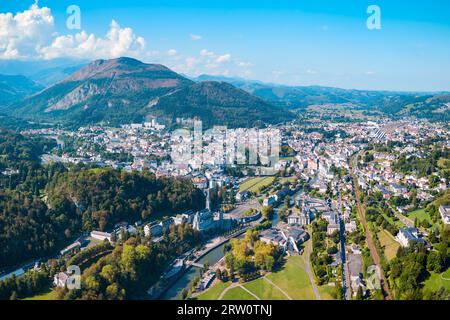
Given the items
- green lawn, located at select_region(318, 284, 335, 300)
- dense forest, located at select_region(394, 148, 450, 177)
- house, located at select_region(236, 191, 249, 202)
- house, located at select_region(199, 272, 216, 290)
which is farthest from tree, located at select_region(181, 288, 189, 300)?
dense forest, located at select_region(394, 148, 450, 177)

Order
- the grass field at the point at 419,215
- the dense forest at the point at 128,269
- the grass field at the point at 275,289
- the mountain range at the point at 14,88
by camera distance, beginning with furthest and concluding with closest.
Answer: the mountain range at the point at 14,88 → the grass field at the point at 419,215 → the grass field at the point at 275,289 → the dense forest at the point at 128,269

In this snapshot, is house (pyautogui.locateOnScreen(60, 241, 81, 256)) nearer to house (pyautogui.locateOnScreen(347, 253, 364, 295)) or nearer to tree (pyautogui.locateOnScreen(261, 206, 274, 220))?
tree (pyautogui.locateOnScreen(261, 206, 274, 220))

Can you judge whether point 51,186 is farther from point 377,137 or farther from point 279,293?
point 377,137

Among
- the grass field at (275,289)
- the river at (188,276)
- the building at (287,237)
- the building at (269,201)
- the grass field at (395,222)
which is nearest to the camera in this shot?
A: the grass field at (275,289)

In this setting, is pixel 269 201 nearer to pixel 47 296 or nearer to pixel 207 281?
pixel 207 281

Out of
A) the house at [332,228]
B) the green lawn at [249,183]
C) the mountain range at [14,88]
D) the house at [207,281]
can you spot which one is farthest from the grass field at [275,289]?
the mountain range at [14,88]

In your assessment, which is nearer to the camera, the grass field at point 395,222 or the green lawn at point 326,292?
the green lawn at point 326,292

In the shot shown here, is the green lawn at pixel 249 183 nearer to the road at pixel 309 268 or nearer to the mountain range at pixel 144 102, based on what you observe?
the road at pixel 309 268
